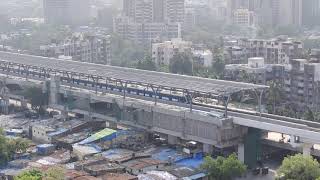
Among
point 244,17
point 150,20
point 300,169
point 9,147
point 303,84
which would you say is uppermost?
point 244,17

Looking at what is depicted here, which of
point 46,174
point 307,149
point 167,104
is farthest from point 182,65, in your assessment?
point 46,174

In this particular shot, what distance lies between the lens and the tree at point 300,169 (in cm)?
988

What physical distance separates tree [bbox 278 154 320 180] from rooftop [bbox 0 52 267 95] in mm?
2761

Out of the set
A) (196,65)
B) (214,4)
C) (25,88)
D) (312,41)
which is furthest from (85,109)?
(214,4)

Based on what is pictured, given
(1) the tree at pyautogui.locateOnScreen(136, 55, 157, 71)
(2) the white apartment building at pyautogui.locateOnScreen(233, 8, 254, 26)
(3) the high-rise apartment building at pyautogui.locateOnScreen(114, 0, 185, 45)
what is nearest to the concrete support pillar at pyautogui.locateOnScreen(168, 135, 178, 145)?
(1) the tree at pyautogui.locateOnScreen(136, 55, 157, 71)

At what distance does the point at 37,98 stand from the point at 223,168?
697 cm

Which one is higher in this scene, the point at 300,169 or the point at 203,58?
the point at 203,58

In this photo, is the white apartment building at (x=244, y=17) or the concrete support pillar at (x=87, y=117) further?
the white apartment building at (x=244, y=17)

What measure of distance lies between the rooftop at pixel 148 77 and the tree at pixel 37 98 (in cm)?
75

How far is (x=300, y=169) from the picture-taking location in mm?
9914

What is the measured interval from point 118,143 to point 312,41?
18685 millimetres

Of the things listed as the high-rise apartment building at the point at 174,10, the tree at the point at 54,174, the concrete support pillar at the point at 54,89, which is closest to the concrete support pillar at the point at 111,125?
the concrete support pillar at the point at 54,89

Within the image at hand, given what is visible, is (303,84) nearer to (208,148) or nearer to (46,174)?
(208,148)

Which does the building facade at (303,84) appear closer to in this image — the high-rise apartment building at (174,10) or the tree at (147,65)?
the tree at (147,65)
